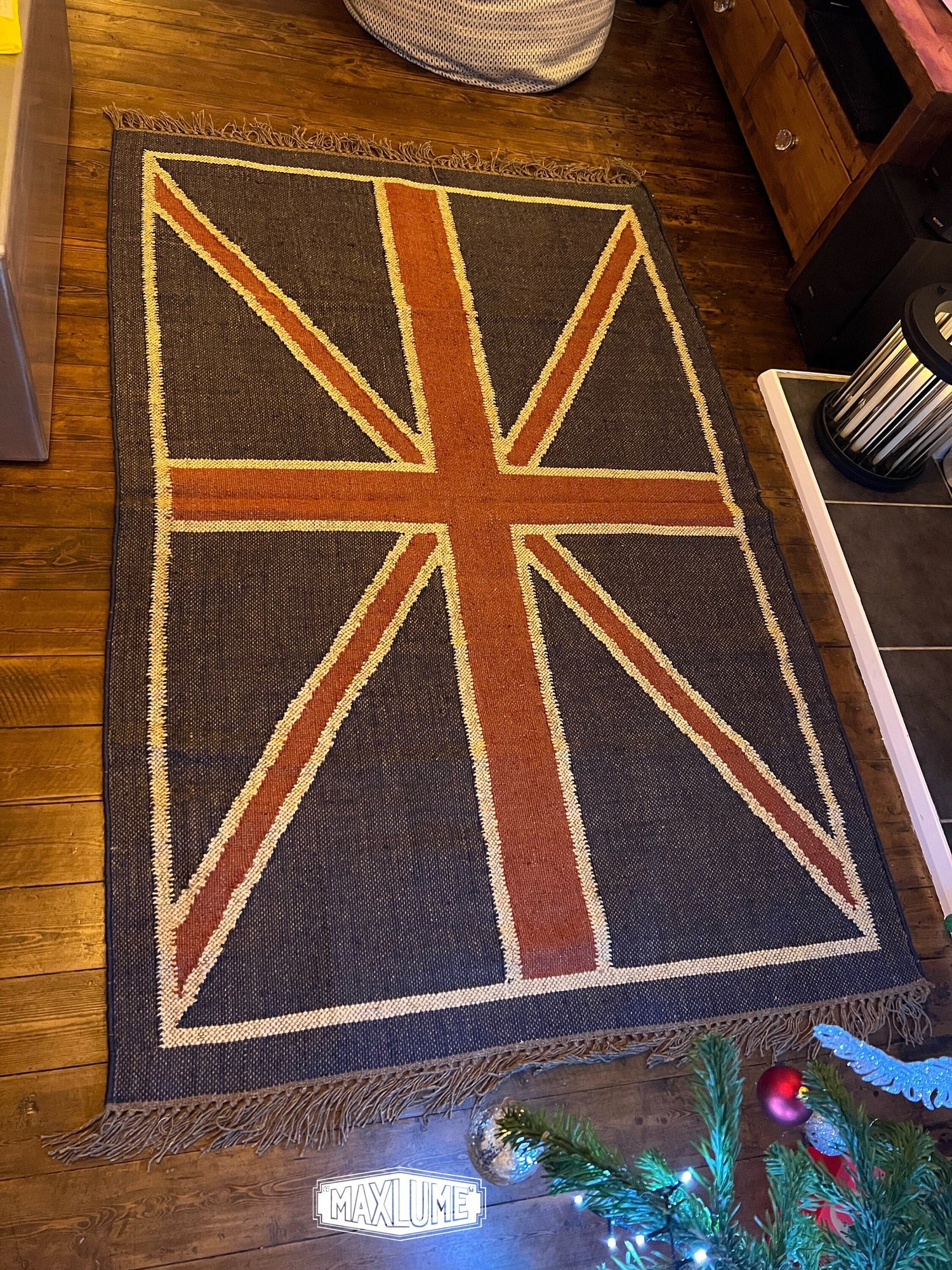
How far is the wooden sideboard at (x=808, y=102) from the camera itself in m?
1.93

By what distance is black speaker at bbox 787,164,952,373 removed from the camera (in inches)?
75.9

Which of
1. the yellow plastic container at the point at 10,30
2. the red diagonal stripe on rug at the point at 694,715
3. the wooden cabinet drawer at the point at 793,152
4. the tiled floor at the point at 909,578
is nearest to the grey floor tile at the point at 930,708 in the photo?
the tiled floor at the point at 909,578

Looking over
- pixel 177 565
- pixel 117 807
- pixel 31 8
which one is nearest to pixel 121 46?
pixel 31 8

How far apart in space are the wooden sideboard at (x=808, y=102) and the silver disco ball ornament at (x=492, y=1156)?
194cm

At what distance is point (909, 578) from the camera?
1986mm

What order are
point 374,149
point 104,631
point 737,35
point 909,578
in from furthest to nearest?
point 737,35 → point 374,149 → point 909,578 → point 104,631

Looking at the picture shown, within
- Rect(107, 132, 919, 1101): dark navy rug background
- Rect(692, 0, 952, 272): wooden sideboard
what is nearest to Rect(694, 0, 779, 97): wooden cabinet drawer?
Rect(692, 0, 952, 272): wooden sideboard

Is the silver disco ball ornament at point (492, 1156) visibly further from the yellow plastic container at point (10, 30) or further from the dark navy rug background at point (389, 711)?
the yellow plastic container at point (10, 30)

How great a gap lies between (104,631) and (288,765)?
376mm

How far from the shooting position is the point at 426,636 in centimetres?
169

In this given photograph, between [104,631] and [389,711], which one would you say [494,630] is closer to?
[389,711]

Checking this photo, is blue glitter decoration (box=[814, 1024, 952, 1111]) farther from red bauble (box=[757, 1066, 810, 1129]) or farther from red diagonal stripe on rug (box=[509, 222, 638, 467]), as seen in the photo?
red diagonal stripe on rug (box=[509, 222, 638, 467])

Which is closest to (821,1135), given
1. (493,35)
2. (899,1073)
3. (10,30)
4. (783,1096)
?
(783,1096)

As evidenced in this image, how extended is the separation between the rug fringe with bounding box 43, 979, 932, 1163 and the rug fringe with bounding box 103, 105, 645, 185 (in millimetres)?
1870
